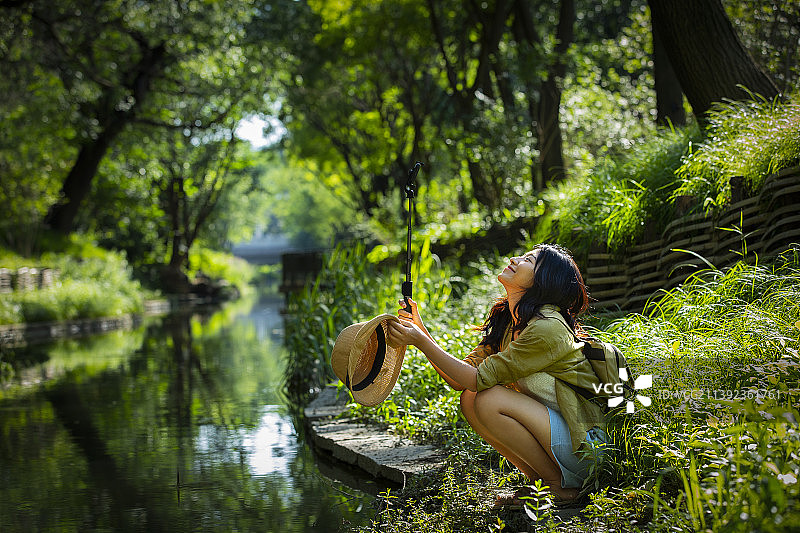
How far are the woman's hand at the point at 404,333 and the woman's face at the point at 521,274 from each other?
48 centimetres

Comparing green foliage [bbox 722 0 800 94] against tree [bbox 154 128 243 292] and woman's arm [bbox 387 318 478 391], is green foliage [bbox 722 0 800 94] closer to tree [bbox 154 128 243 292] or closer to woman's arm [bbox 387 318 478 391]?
woman's arm [bbox 387 318 478 391]

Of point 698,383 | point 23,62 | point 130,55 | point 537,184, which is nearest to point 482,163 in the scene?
point 537,184

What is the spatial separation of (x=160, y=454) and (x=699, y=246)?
14.6ft

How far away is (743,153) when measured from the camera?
233 inches

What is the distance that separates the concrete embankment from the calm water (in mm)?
170

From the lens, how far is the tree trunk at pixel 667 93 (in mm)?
10414

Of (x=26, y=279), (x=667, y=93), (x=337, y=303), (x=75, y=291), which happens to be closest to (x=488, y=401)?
(x=337, y=303)

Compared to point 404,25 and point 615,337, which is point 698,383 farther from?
point 404,25

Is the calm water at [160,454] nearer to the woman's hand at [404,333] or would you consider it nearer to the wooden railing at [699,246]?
the woman's hand at [404,333]

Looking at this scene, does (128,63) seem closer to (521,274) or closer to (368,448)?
(368,448)

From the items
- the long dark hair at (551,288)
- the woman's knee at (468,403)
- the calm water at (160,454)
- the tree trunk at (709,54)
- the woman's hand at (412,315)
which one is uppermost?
the tree trunk at (709,54)

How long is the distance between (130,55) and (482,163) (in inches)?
579

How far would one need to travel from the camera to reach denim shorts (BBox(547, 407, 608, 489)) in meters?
3.81

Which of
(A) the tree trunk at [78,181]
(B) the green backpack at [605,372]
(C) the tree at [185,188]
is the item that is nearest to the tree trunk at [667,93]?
(B) the green backpack at [605,372]
